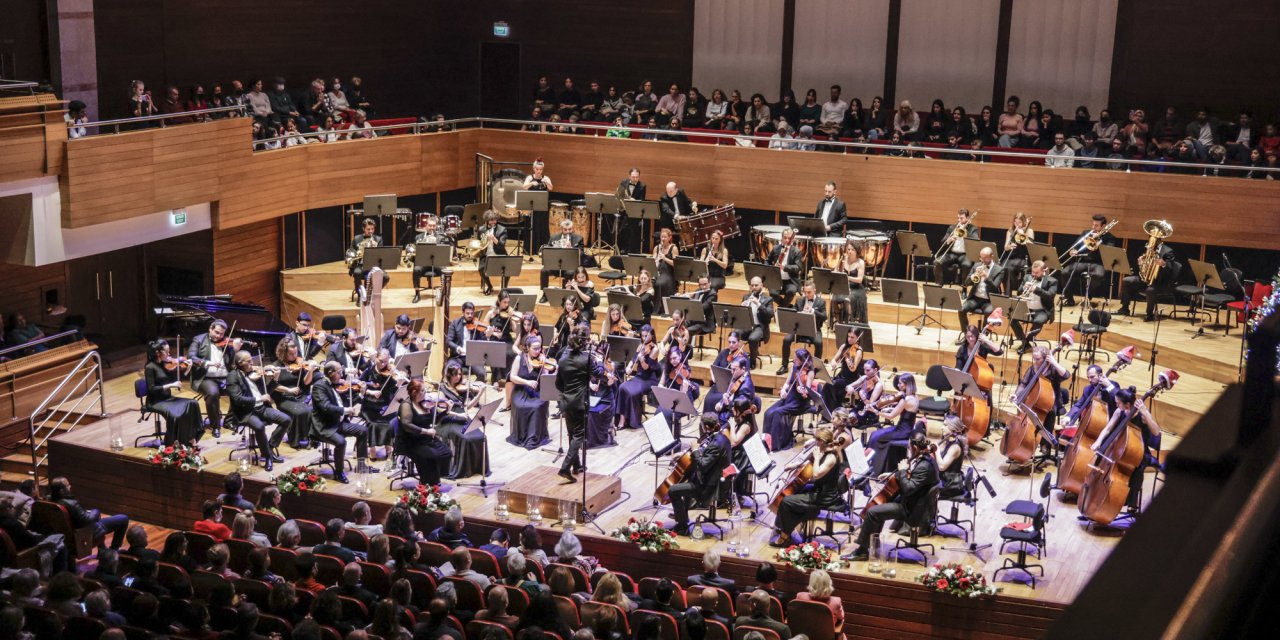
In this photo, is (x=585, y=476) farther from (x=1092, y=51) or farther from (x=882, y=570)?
(x=1092, y=51)

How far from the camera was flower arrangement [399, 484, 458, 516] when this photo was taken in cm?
1233

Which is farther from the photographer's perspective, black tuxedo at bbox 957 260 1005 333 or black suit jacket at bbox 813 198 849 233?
black suit jacket at bbox 813 198 849 233

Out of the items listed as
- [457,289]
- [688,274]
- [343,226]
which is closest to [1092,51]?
[688,274]

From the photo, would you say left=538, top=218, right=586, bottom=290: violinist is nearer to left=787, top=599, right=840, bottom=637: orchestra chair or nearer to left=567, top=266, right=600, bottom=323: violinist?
left=567, top=266, right=600, bottom=323: violinist

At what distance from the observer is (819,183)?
64.1 feet

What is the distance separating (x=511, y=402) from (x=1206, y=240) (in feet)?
32.0

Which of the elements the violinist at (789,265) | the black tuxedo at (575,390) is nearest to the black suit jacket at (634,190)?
the violinist at (789,265)

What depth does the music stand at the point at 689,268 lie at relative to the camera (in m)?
16.4

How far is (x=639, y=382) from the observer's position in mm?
14945

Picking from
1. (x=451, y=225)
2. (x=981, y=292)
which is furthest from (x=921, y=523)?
(x=451, y=225)

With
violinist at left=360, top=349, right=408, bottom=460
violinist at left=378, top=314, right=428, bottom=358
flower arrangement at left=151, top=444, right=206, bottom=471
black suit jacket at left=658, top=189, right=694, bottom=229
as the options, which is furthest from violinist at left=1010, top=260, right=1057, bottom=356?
flower arrangement at left=151, top=444, right=206, bottom=471

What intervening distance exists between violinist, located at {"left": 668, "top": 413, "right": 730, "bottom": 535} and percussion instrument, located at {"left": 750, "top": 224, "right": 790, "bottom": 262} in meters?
6.39

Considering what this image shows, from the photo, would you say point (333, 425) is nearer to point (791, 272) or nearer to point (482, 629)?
point (482, 629)

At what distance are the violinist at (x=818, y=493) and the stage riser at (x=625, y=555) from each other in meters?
0.48
